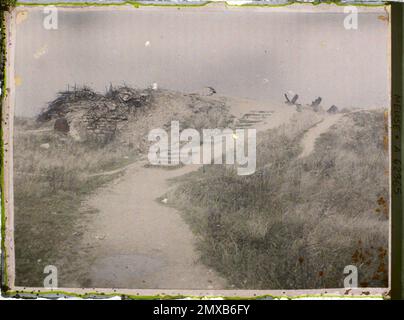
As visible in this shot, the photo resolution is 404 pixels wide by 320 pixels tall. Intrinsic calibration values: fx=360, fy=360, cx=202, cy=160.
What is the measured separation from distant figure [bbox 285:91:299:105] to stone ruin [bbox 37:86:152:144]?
4.13ft

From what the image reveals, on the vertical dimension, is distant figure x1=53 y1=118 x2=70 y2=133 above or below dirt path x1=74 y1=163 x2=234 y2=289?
above

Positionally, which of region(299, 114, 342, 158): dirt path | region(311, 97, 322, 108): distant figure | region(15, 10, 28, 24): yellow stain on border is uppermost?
region(15, 10, 28, 24): yellow stain on border

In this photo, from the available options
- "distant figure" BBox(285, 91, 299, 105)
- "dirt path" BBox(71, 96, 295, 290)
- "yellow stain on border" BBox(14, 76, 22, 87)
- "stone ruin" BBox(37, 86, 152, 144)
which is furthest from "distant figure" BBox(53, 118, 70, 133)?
"distant figure" BBox(285, 91, 299, 105)

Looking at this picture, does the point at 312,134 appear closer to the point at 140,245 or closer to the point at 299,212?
the point at 299,212

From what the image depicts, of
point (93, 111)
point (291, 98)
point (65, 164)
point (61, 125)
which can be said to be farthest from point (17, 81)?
point (291, 98)

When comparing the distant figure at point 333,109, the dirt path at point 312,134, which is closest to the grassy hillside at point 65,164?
the dirt path at point 312,134

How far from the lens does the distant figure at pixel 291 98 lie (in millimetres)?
3299

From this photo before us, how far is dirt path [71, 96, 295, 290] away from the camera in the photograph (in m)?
3.26

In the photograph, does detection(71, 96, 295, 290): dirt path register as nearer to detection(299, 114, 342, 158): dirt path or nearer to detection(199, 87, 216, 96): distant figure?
detection(199, 87, 216, 96): distant figure

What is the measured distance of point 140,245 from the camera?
3.26 meters

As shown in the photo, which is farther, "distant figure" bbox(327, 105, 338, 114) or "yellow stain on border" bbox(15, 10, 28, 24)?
"distant figure" bbox(327, 105, 338, 114)

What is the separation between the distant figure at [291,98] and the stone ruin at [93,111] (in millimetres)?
1258

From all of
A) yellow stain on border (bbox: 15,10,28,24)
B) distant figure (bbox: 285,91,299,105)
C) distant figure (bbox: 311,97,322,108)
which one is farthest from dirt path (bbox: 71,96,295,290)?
yellow stain on border (bbox: 15,10,28,24)

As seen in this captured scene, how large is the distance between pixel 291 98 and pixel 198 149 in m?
0.97
